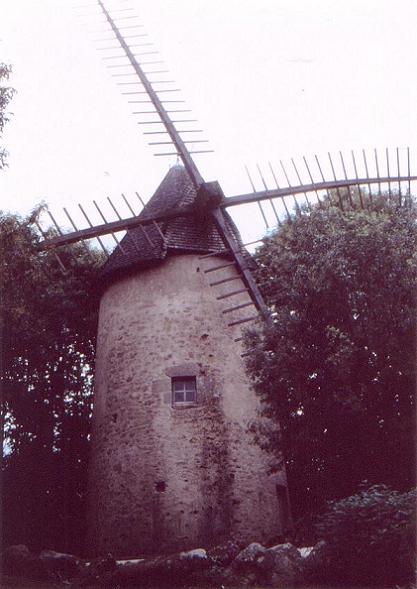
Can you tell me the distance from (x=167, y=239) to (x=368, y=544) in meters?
8.44

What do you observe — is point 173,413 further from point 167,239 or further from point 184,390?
point 167,239

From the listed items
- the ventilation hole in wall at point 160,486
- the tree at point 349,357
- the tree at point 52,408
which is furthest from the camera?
the tree at point 52,408

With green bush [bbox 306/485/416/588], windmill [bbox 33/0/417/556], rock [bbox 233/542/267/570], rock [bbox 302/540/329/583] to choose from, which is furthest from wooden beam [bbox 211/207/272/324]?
rock [bbox 302/540/329/583]

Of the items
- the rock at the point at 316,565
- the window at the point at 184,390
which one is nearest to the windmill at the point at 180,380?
the window at the point at 184,390

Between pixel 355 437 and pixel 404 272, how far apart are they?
2670mm

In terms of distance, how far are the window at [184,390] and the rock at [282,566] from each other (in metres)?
5.05

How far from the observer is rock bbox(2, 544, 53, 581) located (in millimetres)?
9523

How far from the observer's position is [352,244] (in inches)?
411

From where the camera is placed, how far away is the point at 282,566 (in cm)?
784

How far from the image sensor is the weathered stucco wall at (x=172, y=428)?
471 inches

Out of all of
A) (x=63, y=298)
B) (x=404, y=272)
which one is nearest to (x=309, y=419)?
(x=404, y=272)

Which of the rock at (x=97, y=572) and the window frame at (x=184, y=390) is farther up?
the window frame at (x=184, y=390)

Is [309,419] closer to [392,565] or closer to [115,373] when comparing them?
[392,565]

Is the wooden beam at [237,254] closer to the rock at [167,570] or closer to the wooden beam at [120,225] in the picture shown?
the wooden beam at [120,225]
